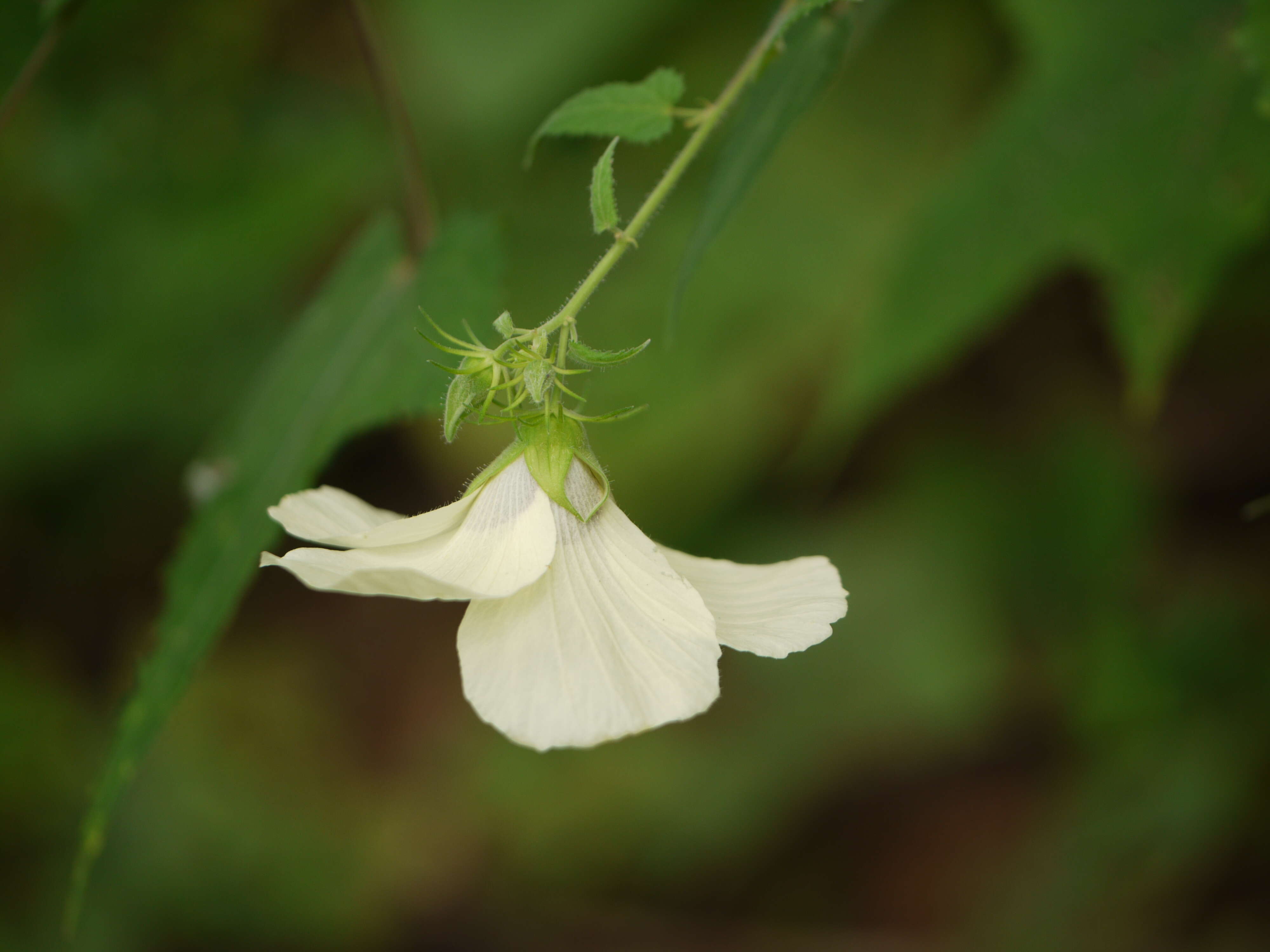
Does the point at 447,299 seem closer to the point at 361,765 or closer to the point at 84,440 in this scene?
the point at 84,440

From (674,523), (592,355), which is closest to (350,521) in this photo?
(592,355)

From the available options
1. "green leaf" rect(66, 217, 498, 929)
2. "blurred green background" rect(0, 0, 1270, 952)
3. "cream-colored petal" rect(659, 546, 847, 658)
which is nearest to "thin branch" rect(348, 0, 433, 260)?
"green leaf" rect(66, 217, 498, 929)

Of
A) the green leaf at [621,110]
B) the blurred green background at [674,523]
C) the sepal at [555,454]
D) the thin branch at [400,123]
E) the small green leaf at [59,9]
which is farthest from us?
the blurred green background at [674,523]

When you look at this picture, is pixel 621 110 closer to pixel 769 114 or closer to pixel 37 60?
pixel 769 114

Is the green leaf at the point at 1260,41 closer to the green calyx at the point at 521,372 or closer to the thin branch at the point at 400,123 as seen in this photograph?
the green calyx at the point at 521,372

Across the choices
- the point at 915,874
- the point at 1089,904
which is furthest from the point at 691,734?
the point at 1089,904

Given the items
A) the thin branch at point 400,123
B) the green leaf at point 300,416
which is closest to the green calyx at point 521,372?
the green leaf at point 300,416
